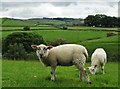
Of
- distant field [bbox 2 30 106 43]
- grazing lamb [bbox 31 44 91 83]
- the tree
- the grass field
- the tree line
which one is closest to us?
the grass field

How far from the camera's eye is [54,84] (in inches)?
461

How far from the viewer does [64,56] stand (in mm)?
12766

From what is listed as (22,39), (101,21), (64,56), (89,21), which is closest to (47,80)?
(64,56)

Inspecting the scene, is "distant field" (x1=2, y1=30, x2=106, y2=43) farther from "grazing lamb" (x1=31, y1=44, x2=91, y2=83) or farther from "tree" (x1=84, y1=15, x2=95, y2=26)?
"grazing lamb" (x1=31, y1=44, x2=91, y2=83)

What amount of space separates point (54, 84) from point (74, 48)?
2072mm

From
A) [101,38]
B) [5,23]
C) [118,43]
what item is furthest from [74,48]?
[5,23]

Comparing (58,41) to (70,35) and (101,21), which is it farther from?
(101,21)

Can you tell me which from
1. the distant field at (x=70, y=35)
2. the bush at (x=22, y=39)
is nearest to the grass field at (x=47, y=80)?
the bush at (x=22, y=39)

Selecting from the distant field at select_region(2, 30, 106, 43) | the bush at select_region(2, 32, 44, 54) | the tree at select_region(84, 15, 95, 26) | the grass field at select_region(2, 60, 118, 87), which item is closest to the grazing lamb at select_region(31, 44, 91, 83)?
the grass field at select_region(2, 60, 118, 87)

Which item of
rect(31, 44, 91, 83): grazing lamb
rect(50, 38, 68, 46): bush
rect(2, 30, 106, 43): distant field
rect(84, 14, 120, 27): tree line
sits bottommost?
rect(50, 38, 68, 46): bush

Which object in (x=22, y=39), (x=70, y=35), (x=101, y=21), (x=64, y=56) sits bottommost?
(x=22, y=39)

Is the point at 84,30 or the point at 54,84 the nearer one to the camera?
the point at 54,84

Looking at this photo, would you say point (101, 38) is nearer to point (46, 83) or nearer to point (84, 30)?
point (84, 30)

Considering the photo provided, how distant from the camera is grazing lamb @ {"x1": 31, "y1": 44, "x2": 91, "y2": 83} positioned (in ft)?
41.2
